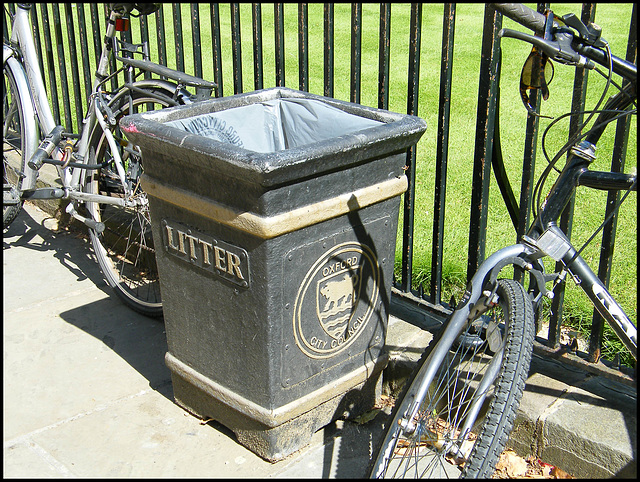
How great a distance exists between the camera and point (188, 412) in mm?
2932

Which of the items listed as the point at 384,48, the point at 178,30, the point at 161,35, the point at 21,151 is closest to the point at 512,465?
the point at 384,48

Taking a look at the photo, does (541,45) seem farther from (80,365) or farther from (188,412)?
(80,365)

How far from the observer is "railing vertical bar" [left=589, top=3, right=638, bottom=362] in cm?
233

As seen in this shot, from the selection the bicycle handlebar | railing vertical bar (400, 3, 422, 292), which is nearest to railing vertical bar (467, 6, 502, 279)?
railing vertical bar (400, 3, 422, 292)

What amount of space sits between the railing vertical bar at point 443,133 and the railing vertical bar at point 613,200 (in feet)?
2.12

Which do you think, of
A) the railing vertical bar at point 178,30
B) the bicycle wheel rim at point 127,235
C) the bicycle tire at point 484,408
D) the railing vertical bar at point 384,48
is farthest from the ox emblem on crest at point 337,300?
the railing vertical bar at point 178,30

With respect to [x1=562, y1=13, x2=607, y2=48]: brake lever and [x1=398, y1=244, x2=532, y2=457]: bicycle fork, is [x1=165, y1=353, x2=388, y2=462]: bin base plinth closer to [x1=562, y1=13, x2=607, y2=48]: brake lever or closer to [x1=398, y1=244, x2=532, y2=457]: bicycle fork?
[x1=398, y1=244, x2=532, y2=457]: bicycle fork

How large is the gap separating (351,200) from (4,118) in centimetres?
348

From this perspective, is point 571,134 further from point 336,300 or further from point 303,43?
point 303,43

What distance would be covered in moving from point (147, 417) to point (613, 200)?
6.62 ft

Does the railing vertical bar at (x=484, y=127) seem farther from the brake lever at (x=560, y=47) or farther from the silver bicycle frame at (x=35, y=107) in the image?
the silver bicycle frame at (x=35, y=107)

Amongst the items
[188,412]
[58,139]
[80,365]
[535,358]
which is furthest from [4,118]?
[535,358]

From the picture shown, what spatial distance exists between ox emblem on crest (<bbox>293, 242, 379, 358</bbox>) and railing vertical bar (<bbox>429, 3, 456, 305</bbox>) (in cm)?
53

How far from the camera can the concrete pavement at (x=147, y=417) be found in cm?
248
